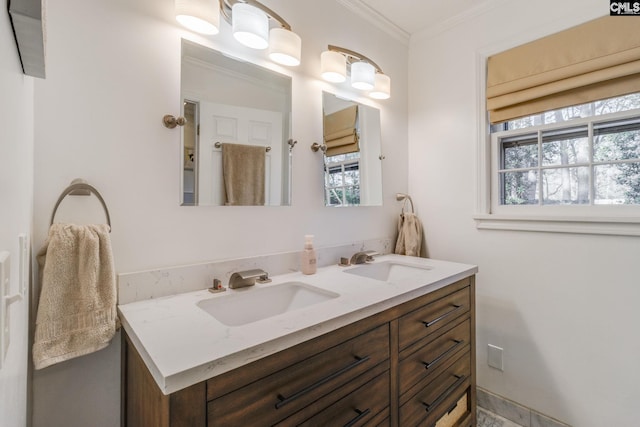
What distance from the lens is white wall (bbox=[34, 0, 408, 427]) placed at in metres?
0.91

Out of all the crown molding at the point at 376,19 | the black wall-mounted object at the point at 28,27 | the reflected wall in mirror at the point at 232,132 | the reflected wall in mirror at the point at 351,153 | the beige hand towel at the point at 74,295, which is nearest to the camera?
the black wall-mounted object at the point at 28,27

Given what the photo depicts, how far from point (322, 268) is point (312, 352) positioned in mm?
752

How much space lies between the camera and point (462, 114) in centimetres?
188

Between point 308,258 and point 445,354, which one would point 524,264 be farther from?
point 308,258

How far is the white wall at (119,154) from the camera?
0.91 m

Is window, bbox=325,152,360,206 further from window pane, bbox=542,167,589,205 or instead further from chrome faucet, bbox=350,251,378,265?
window pane, bbox=542,167,589,205

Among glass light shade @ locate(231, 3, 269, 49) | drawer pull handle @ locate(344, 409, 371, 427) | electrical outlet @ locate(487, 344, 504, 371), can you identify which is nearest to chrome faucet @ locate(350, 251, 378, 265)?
drawer pull handle @ locate(344, 409, 371, 427)

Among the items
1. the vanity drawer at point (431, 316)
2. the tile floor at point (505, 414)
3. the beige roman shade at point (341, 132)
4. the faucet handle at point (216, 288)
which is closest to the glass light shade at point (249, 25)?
the beige roman shade at point (341, 132)

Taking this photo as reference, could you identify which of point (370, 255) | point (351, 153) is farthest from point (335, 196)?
point (370, 255)

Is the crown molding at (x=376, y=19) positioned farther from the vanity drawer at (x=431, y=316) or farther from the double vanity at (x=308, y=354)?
the vanity drawer at (x=431, y=316)

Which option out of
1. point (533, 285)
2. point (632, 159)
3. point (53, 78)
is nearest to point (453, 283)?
point (533, 285)

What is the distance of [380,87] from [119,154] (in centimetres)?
142

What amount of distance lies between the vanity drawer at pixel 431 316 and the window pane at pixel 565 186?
73 cm

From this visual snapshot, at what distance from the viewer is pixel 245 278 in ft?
3.85
